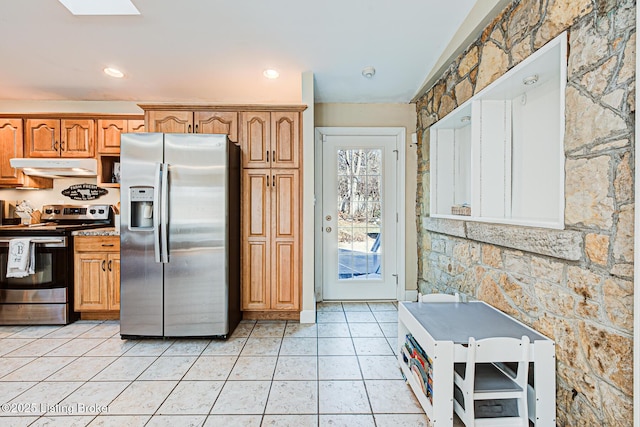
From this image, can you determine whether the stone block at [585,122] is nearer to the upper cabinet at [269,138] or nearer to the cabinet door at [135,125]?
the upper cabinet at [269,138]

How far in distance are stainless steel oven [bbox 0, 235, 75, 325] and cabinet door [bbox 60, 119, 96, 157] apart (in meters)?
1.00

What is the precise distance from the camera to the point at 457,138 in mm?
3127

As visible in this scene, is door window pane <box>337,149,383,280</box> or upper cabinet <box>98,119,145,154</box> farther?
door window pane <box>337,149,383,280</box>

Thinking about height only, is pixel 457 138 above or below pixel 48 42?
below

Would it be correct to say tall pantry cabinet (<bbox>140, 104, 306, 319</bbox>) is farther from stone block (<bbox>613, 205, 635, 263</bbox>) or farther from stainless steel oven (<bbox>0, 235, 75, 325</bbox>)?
stone block (<bbox>613, 205, 635, 263</bbox>)

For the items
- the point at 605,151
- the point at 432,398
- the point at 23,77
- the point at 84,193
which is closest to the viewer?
the point at 605,151

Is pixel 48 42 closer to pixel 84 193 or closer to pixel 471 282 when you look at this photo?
pixel 84 193

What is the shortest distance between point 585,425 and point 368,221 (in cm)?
267

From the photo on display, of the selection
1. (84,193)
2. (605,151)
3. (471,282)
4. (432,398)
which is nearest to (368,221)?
A: (471,282)

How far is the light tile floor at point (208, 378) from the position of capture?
5.74 feet

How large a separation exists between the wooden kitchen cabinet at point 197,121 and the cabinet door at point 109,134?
0.62 metres

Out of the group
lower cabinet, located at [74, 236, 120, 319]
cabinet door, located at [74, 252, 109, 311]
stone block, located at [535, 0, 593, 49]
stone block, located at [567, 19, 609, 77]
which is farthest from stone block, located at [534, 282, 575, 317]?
cabinet door, located at [74, 252, 109, 311]

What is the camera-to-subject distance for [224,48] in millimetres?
2746

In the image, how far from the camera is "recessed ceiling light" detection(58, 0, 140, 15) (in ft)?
7.46
